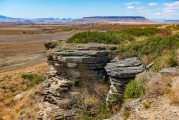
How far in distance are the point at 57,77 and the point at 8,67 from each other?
111ft

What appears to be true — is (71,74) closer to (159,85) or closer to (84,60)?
(84,60)

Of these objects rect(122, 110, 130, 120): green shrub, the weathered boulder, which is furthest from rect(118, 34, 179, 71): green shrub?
rect(122, 110, 130, 120): green shrub

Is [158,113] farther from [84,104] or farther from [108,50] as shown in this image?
[108,50]

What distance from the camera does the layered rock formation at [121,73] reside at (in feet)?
53.6

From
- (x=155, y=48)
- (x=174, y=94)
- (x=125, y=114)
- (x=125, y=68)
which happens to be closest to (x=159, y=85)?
(x=174, y=94)

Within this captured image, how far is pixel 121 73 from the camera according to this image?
1630 cm

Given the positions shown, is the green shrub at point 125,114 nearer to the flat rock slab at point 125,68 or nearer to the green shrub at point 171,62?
the flat rock slab at point 125,68

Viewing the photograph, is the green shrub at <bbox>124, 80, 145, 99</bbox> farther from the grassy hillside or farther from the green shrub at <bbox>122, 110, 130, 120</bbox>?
the grassy hillside

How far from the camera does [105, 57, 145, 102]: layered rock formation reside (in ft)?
53.6

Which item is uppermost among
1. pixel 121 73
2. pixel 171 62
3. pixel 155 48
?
pixel 155 48

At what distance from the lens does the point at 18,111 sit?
24.9 metres

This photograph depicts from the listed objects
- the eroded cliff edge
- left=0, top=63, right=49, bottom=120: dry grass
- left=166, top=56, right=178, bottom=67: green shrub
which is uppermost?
left=166, top=56, right=178, bottom=67: green shrub

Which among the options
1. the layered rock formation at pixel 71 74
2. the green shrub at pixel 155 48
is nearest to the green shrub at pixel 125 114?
the green shrub at pixel 155 48

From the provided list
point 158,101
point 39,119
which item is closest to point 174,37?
point 158,101
